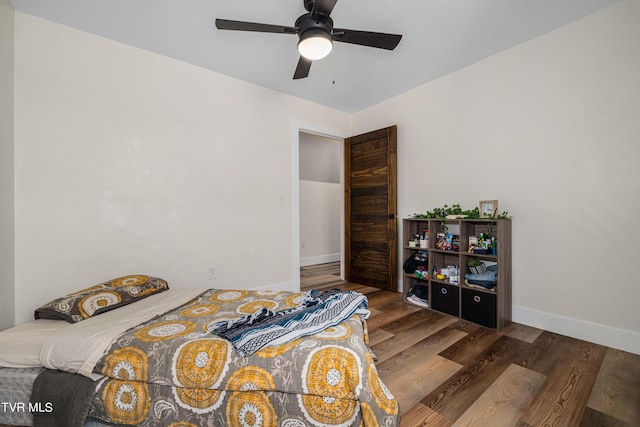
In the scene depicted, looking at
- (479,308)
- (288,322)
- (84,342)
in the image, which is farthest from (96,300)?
(479,308)

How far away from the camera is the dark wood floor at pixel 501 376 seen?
131 centimetres

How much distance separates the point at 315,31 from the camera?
159cm

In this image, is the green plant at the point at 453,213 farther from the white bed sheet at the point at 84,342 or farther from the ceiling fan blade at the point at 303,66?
the white bed sheet at the point at 84,342

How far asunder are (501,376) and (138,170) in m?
3.16

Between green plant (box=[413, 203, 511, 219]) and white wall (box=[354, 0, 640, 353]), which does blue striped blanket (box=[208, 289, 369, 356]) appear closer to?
green plant (box=[413, 203, 511, 219])

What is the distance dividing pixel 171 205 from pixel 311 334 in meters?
1.97

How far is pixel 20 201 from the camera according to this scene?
6.17 ft

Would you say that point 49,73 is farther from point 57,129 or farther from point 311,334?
point 311,334

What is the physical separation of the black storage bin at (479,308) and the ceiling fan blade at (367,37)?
219 cm

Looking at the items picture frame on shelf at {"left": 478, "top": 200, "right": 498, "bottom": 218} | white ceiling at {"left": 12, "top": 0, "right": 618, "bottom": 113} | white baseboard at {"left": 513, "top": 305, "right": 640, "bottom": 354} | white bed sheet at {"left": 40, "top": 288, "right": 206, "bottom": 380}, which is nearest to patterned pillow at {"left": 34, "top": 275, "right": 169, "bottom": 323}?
white bed sheet at {"left": 40, "top": 288, "right": 206, "bottom": 380}

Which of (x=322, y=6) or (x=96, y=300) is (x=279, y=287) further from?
(x=322, y=6)

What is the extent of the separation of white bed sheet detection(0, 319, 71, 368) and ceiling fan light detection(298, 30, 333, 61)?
7.07ft

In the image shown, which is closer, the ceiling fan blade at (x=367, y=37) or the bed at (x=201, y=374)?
the bed at (x=201, y=374)

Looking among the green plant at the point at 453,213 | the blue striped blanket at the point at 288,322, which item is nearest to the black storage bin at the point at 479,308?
the green plant at the point at 453,213
